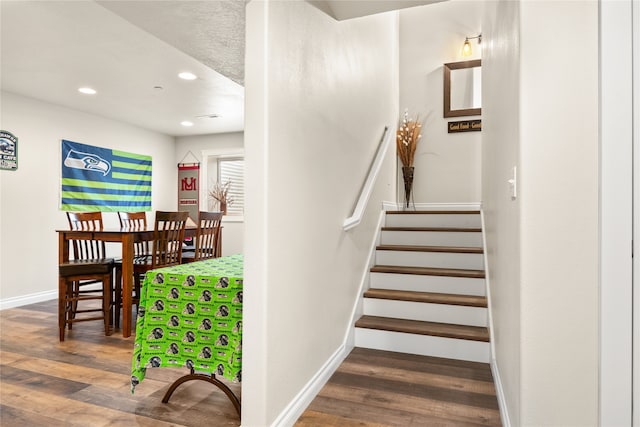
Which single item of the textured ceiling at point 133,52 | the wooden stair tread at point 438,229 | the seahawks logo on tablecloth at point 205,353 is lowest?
the seahawks logo on tablecloth at point 205,353

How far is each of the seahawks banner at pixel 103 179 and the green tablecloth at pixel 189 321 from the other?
3713mm

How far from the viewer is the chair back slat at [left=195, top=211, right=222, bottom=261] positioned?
13.2 ft

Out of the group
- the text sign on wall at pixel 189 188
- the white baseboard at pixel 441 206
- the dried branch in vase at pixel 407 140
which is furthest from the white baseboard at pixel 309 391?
the text sign on wall at pixel 189 188

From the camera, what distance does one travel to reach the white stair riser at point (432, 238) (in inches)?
139

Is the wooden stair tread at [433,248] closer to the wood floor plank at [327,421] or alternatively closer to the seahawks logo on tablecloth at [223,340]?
the wood floor plank at [327,421]

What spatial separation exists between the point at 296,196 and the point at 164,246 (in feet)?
7.32

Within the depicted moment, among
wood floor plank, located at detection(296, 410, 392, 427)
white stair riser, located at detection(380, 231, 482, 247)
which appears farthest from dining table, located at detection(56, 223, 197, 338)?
white stair riser, located at detection(380, 231, 482, 247)

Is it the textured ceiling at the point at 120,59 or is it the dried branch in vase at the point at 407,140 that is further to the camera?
the dried branch in vase at the point at 407,140

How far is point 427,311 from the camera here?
2959 millimetres

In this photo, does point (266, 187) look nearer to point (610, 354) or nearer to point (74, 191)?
point (610, 354)

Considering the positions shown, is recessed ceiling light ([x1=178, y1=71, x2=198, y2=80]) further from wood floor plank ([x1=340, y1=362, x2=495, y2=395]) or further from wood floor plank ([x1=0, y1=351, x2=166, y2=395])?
wood floor plank ([x1=340, y1=362, x2=495, y2=395])

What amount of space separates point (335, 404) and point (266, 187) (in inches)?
49.6

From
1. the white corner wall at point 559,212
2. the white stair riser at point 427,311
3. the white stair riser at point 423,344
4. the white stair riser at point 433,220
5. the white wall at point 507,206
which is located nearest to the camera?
the white corner wall at point 559,212

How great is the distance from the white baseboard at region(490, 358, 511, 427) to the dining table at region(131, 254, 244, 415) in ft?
4.28
